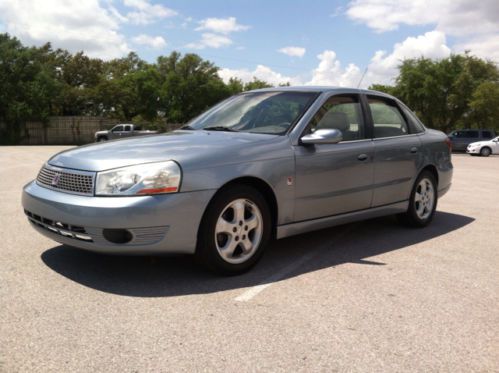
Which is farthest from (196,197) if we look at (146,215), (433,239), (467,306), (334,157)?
(433,239)

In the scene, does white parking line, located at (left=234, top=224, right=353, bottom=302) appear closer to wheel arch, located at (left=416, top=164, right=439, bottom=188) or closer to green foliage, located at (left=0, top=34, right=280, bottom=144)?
wheel arch, located at (left=416, top=164, right=439, bottom=188)

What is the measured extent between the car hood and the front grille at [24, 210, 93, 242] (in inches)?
17.4

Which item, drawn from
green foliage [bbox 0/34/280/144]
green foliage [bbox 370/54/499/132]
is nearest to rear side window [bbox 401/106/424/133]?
green foliage [bbox 370/54/499/132]

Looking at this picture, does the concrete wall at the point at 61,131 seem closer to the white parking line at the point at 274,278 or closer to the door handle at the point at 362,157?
the door handle at the point at 362,157

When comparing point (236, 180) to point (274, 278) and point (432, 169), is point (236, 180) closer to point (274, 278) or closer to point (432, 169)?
point (274, 278)

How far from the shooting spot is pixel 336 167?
4.98 metres

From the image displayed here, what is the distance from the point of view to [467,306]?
146 inches

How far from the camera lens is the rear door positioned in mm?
5582

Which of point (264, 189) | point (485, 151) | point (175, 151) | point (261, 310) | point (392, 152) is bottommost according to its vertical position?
point (485, 151)

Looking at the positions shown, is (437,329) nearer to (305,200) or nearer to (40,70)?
(305,200)

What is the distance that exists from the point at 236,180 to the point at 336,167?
1.20 metres

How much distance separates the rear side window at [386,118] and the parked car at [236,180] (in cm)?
2

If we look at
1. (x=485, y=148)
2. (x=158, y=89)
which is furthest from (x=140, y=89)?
(x=485, y=148)

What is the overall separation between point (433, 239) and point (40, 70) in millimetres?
45779
